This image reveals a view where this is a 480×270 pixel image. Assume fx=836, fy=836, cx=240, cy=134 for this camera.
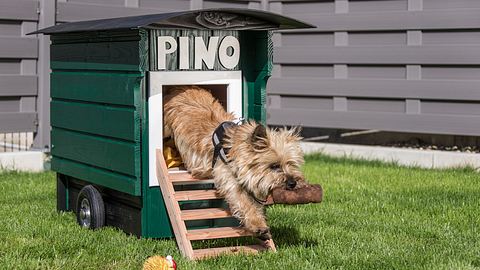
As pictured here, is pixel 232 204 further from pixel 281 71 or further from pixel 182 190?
pixel 281 71

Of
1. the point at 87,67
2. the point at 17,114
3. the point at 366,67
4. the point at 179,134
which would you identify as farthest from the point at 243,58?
the point at 366,67

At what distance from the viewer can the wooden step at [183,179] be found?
5.54m

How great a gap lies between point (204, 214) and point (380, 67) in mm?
5216

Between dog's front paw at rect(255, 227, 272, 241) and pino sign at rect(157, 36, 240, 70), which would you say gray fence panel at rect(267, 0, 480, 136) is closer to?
pino sign at rect(157, 36, 240, 70)

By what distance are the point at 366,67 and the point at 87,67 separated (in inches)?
190

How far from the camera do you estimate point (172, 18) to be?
529 cm

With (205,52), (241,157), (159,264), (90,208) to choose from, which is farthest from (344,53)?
(159,264)

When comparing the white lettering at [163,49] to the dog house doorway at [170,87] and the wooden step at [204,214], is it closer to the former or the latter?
the dog house doorway at [170,87]

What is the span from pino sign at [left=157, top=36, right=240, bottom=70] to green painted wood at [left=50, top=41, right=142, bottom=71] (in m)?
0.19

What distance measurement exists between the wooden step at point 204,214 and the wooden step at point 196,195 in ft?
0.27

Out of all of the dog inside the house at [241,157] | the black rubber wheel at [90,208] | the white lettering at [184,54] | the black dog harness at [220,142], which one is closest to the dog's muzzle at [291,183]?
the dog inside the house at [241,157]

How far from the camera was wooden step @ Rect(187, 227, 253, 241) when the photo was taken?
5.22 metres

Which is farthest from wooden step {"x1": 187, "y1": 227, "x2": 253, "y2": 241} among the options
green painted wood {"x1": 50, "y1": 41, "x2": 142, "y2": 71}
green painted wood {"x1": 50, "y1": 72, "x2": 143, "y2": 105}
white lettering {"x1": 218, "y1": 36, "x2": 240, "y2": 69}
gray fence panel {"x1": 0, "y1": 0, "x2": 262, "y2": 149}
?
gray fence panel {"x1": 0, "y1": 0, "x2": 262, "y2": 149}

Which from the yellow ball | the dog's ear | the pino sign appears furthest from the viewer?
the pino sign
